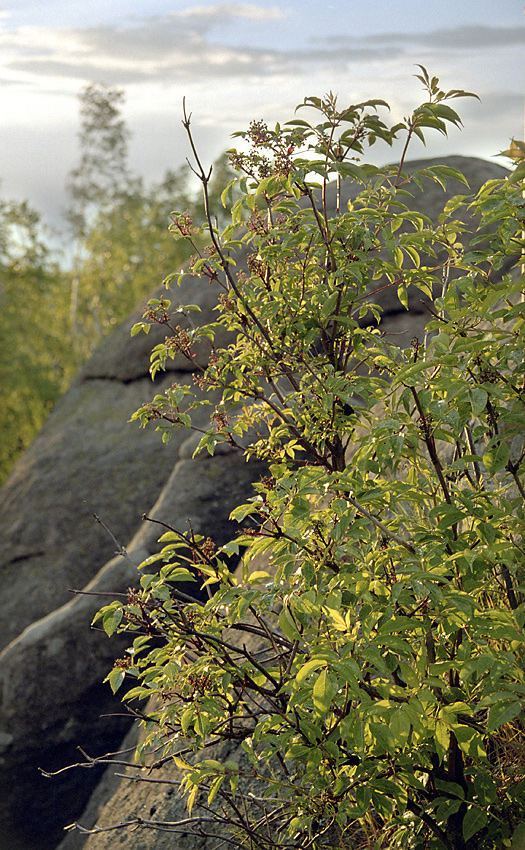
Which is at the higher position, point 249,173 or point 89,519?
point 249,173

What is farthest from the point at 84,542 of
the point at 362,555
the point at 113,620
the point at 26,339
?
the point at 26,339

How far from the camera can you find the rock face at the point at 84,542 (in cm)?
637

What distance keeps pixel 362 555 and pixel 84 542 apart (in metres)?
6.26

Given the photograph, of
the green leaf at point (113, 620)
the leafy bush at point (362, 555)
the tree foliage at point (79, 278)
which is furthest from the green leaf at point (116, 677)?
the tree foliage at point (79, 278)

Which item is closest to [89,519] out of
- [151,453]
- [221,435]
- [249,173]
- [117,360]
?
[151,453]

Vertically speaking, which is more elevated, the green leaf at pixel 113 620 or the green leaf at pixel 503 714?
the green leaf at pixel 113 620

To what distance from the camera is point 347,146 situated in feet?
8.91

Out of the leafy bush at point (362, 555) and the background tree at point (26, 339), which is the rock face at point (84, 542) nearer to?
the leafy bush at point (362, 555)

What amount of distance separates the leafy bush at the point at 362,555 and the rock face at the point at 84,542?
4.86 ft

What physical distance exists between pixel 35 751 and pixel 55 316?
55.4 ft

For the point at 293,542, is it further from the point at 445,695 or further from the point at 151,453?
the point at 151,453

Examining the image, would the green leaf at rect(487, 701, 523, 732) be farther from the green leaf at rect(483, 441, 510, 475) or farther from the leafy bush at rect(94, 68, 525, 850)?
the green leaf at rect(483, 441, 510, 475)

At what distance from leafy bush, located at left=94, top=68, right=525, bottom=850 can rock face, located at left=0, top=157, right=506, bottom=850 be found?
1.48 meters

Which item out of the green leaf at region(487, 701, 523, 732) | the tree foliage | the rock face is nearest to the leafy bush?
the green leaf at region(487, 701, 523, 732)
